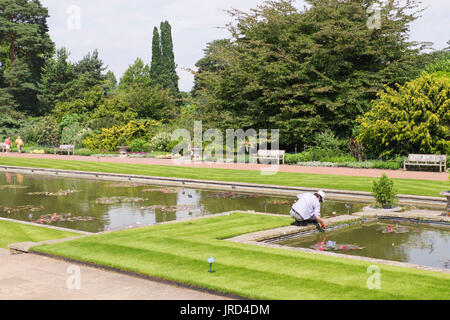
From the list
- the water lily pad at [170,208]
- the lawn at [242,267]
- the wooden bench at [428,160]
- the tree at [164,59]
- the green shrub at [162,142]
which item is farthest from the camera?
the tree at [164,59]

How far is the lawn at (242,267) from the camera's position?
7152 mm

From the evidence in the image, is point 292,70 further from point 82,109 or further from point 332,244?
point 82,109

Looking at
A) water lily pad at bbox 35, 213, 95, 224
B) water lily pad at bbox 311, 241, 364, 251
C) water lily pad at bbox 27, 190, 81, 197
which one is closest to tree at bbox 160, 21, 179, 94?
water lily pad at bbox 27, 190, 81, 197

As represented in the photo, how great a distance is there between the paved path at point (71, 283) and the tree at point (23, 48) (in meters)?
65.3

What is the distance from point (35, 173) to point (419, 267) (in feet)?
87.4

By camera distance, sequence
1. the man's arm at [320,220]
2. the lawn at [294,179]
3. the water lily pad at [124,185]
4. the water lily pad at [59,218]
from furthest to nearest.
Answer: the water lily pad at [124,185] < the lawn at [294,179] < the water lily pad at [59,218] < the man's arm at [320,220]

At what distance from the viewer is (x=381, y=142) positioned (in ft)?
98.1

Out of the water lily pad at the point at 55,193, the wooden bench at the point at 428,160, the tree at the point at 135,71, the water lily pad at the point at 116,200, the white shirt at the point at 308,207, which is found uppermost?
the tree at the point at 135,71

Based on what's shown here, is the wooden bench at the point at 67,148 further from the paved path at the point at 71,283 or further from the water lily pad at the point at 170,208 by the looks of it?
the paved path at the point at 71,283

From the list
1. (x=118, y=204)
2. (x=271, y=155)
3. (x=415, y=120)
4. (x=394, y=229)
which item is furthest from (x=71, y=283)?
(x=271, y=155)

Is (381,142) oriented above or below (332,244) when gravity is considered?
above

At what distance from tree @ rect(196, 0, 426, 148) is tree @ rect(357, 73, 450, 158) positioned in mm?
3557

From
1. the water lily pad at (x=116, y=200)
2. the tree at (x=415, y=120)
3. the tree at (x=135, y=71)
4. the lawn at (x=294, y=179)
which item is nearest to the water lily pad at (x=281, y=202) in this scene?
the lawn at (x=294, y=179)

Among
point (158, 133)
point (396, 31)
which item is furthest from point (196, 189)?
point (158, 133)
